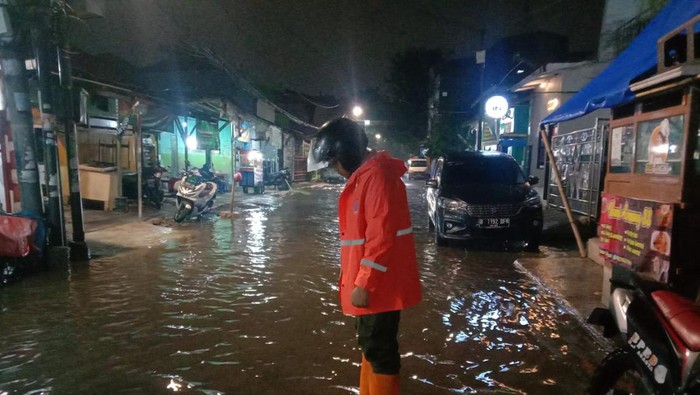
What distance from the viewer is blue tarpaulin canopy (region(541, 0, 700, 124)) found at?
4.34 metres

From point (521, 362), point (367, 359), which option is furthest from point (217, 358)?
point (521, 362)

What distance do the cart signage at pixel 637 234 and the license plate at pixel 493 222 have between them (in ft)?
10.3

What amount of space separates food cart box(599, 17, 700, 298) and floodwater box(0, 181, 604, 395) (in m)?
0.97

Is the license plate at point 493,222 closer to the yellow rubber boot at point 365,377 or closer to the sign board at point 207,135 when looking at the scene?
the yellow rubber boot at point 365,377

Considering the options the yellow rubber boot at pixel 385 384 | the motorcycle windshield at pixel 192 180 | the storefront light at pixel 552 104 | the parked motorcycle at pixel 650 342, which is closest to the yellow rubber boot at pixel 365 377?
the yellow rubber boot at pixel 385 384

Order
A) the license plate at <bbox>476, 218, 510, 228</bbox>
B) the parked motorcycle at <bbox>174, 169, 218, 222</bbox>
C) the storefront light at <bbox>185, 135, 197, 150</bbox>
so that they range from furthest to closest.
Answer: the storefront light at <bbox>185, 135, 197, 150</bbox> < the parked motorcycle at <bbox>174, 169, 218, 222</bbox> < the license plate at <bbox>476, 218, 510, 228</bbox>

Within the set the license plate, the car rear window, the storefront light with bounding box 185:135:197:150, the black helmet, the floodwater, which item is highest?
the storefront light with bounding box 185:135:197:150

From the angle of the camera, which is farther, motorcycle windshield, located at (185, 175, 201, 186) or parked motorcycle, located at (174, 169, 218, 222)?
motorcycle windshield, located at (185, 175, 201, 186)

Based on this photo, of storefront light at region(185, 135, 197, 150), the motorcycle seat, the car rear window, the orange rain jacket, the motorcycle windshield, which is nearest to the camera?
the motorcycle seat

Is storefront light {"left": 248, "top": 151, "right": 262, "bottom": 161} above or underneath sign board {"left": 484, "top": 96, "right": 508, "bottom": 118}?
underneath

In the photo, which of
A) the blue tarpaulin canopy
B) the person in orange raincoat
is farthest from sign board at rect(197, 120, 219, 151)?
the person in orange raincoat

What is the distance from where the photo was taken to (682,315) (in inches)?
88.5

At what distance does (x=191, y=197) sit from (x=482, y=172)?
7360 mm

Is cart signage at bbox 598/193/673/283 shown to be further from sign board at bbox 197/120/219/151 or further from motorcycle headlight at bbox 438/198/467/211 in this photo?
sign board at bbox 197/120/219/151
